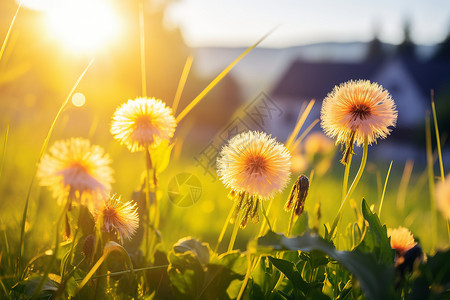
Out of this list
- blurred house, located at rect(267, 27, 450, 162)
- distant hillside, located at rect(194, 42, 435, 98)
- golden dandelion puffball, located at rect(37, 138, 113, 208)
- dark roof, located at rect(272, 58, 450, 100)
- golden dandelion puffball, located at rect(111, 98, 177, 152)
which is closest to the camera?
golden dandelion puffball, located at rect(37, 138, 113, 208)

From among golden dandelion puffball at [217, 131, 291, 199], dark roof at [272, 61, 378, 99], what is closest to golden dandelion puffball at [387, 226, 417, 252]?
golden dandelion puffball at [217, 131, 291, 199]

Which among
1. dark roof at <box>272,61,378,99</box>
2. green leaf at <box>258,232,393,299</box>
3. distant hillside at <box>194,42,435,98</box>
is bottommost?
green leaf at <box>258,232,393,299</box>

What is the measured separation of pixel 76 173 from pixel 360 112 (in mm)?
794

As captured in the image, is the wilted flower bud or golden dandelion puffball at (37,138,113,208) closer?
golden dandelion puffball at (37,138,113,208)

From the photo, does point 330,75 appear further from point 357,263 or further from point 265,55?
point 265,55

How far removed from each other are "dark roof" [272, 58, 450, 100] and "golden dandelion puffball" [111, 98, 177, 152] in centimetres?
2926

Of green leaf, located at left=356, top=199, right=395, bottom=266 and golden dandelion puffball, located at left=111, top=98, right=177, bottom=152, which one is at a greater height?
golden dandelion puffball, located at left=111, top=98, right=177, bottom=152

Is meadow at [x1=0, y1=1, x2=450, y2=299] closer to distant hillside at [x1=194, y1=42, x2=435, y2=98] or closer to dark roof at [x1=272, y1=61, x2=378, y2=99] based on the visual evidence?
dark roof at [x1=272, y1=61, x2=378, y2=99]

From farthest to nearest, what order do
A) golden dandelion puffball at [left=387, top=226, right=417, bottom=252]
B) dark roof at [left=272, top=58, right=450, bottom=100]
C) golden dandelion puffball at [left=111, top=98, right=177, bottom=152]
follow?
1. dark roof at [left=272, top=58, right=450, bottom=100]
2. golden dandelion puffball at [left=387, top=226, right=417, bottom=252]
3. golden dandelion puffball at [left=111, top=98, right=177, bottom=152]

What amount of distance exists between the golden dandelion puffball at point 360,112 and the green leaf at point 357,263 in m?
0.39

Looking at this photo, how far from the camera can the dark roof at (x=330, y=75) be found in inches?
1181

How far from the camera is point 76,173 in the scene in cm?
85

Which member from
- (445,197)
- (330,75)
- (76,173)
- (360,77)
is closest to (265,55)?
(330,75)

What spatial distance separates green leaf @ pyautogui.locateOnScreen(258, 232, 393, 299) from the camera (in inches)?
32.7
